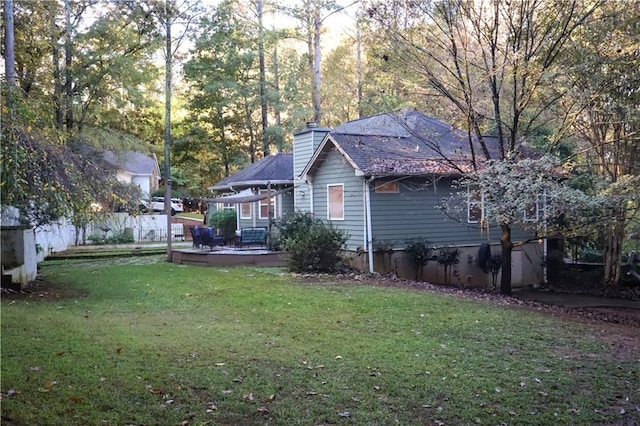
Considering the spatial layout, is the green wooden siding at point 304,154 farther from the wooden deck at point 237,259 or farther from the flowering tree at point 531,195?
the flowering tree at point 531,195

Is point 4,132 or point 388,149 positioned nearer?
point 4,132

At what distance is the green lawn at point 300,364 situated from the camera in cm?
415

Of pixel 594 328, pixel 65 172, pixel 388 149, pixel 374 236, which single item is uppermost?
pixel 388 149

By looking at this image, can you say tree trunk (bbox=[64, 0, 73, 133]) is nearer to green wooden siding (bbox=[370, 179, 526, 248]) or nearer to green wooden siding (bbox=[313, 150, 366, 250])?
green wooden siding (bbox=[313, 150, 366, 250])

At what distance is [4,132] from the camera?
4832 millimetres

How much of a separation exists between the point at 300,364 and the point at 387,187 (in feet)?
32.4

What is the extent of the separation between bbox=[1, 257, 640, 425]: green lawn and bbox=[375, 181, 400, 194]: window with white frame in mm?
5691

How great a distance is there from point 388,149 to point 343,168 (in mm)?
1423

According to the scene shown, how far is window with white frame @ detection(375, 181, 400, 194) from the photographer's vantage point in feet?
47.8

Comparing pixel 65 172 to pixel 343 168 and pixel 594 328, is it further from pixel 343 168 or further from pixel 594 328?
pixel 343 168

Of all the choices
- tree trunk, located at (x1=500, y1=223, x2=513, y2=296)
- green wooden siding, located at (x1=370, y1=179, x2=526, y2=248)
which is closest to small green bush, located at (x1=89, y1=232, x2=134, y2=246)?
green wooden siding, located at (x1=370, y1=179, x2=526, y2=248)

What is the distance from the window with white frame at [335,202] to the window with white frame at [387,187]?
1.38 metres

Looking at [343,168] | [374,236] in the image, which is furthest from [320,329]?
[343,168]

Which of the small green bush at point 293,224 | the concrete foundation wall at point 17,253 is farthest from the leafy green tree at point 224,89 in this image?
the concrete foundation wall at point 17,253
